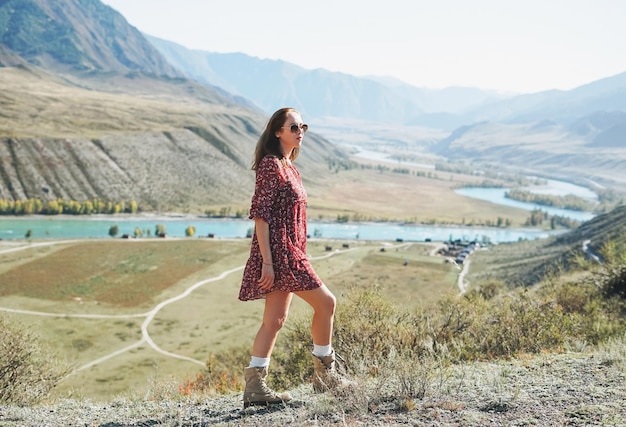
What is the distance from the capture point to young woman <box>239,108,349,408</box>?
7031mm

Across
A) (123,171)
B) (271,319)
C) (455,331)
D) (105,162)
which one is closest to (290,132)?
(271,319)

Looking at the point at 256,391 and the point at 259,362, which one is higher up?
the point at 259,362

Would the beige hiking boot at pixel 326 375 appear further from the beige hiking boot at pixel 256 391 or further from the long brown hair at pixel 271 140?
the long brown hair at pixel 271 140

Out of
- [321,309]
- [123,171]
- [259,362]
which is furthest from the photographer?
[123,171]

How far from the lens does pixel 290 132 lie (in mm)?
7531

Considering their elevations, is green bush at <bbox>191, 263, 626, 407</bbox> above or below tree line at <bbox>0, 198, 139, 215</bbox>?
above

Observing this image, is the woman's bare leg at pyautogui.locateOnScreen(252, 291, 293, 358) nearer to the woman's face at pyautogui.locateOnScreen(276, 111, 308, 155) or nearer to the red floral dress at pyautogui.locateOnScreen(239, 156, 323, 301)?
the red floral dress at pyautogui.locateOnScreen(239, 156, 323, 301)

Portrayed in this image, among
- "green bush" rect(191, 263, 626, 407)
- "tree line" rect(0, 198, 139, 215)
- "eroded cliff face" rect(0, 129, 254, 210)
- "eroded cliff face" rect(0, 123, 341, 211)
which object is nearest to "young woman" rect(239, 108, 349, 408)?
"green bush" rect(191, 263, 626, 407)

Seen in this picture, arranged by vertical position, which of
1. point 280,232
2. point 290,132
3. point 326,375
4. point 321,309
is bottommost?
point 326,375

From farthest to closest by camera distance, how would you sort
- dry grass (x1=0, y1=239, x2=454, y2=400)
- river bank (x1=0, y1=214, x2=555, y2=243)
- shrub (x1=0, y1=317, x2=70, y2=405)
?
river bank (x1=0, y1=214, x2=555, y2=243) < dry grass (x1=0, y1=239, x2=454, y2=400) < shrub (x1=0, y1=317, x2=70, y2=405)

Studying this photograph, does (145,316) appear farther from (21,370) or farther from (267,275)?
(267,275)

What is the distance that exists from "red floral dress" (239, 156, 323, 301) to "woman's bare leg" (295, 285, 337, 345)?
142 millimetres

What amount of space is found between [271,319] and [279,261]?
3.03ft

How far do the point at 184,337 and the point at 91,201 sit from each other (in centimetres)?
10492
